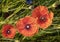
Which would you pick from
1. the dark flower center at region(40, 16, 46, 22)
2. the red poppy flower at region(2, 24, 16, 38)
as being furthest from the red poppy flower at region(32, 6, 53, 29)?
the red poppy flower at region(2, 24, 16, 38)

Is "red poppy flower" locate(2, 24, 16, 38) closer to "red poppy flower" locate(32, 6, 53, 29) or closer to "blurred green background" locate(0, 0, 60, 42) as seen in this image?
"blurred green background" locate(0, 0, 60, 42)

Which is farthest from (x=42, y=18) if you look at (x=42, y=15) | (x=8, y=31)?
(x=8, y=31)

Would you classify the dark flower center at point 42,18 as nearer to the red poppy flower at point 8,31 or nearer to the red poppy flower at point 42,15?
the red poppy flower at point 42,15

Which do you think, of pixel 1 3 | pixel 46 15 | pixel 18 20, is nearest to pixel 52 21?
pixel 46 15

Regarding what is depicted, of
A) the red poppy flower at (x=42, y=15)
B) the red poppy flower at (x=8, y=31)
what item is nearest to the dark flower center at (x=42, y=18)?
the red poppy flower at (x=42, y=15)

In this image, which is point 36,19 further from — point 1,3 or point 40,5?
point 1,3

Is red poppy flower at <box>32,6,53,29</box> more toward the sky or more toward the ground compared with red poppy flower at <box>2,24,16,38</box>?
more toward the sky
